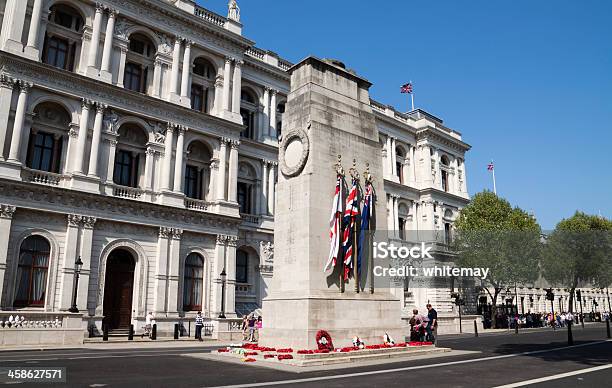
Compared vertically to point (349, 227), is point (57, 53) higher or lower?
higher

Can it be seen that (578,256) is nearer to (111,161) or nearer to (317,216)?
(317,216)

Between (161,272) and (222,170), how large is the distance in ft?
29.9

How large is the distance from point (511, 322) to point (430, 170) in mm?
20392

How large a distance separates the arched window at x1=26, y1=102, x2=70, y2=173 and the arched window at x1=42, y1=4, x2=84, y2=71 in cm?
330

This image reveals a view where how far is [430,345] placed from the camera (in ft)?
61.7

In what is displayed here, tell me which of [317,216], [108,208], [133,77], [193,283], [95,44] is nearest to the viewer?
[317,216]

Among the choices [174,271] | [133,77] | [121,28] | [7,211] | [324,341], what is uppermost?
[121,28]

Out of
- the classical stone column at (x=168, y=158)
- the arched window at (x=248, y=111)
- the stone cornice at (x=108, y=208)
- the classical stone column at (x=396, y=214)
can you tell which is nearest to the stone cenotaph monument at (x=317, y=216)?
the stone cornice at (x=108, y=208)

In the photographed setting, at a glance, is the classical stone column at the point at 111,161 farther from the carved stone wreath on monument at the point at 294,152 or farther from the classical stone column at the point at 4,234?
the carved stone wreath on monument at the point at 294,152

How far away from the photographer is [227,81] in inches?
1492

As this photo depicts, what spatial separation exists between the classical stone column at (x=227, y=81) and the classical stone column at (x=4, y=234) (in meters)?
17.1

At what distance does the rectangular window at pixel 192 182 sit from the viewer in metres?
36.1

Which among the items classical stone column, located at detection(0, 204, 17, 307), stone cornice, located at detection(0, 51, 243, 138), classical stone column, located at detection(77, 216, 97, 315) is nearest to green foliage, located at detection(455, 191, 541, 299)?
stone cornice, located at detection(0, 51, 243, 138)

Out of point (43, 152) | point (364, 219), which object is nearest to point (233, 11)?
point (43, 152)
